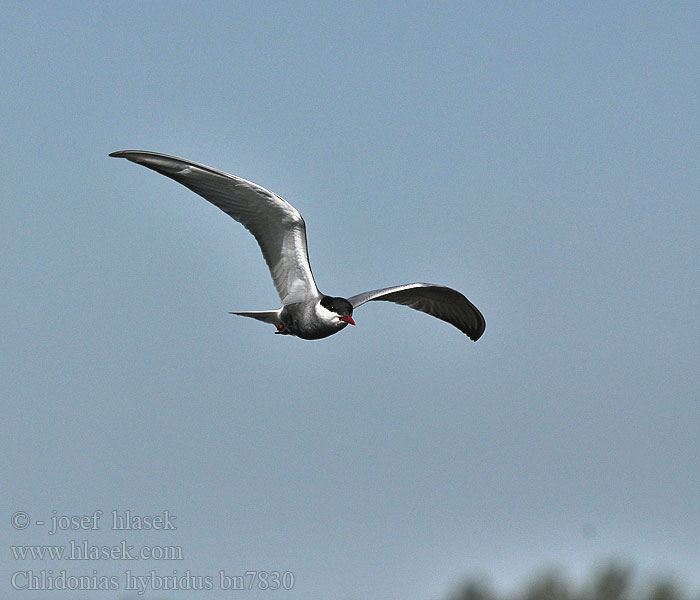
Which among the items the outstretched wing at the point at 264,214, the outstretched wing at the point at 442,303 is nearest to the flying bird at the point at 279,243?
the outstretched wing at the point at 264,214

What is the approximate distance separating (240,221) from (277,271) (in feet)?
4.01

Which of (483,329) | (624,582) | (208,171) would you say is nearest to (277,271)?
(208,171)

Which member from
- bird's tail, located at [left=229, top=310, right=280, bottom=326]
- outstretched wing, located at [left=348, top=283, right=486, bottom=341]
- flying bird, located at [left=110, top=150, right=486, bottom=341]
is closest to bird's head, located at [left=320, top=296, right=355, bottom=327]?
flying bird, located at [left=110, top=150, right=486, bottom=341]

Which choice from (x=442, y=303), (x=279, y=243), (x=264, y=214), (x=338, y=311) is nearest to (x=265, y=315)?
(x=279, y=243)

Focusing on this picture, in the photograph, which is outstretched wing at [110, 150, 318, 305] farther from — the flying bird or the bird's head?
the bird's head

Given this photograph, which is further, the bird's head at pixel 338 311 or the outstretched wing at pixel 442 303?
the outstretched wing at pixel 442 303

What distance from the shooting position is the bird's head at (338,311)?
2036 cm

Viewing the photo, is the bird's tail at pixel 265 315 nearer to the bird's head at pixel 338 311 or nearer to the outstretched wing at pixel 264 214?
the outstretched wing at pixel 264 214

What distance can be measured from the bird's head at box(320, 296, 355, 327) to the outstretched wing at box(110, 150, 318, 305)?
39.6 inches

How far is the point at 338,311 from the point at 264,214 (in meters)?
2.47

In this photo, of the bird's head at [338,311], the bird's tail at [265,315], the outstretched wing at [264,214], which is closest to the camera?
the bird's head at [338,311]

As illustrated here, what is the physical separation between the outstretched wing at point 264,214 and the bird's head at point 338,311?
101cm

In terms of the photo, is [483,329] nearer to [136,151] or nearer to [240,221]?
[240,221]

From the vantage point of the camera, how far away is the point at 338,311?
20.4 m
